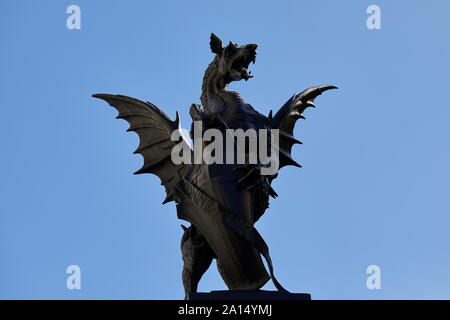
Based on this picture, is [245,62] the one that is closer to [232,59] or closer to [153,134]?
[232,59]

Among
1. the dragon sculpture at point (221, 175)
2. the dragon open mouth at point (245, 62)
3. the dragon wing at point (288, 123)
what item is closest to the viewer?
the dragon sculpture at point (221, 175)

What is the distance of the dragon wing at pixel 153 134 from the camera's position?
9.98 metres

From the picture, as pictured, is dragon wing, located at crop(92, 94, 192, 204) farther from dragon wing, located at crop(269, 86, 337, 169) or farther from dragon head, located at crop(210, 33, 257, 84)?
dragon wing, located at crop(269, 86, 337, 169)

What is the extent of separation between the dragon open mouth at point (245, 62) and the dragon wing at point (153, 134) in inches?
44.6

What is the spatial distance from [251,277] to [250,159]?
4.92ft

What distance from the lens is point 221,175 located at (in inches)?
340

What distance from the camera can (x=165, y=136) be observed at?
10.1 meters

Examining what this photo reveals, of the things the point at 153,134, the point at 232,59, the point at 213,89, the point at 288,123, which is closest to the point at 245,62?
the point at 232,59

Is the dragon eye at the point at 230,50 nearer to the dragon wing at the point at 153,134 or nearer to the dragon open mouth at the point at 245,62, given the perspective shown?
the dragon open mouth at the point at 245,62

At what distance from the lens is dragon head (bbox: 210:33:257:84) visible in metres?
9.73

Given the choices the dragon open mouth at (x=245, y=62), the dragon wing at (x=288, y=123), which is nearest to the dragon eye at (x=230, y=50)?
the dragon open mouth at (x=245, y=62)

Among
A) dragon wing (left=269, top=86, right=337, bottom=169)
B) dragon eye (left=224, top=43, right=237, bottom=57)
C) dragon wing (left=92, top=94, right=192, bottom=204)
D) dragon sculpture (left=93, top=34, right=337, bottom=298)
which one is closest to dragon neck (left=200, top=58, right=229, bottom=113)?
dragon sculpture (left=93, top=34, right=337, bottom=298)
